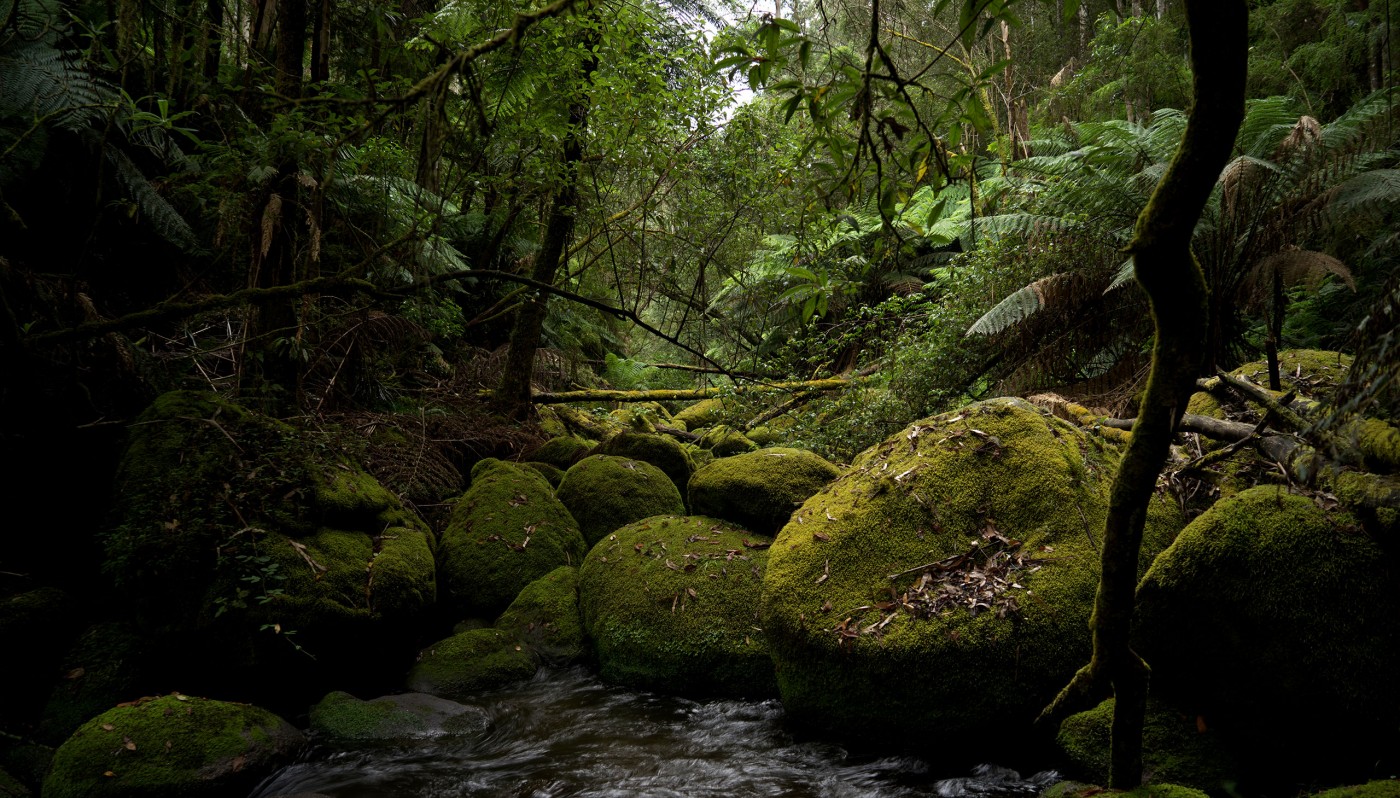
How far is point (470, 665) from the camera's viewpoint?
4941 mm

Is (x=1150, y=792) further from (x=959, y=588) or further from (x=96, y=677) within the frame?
(x=96, y=677)

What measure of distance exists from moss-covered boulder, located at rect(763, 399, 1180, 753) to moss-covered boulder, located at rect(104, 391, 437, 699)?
270 centimetres

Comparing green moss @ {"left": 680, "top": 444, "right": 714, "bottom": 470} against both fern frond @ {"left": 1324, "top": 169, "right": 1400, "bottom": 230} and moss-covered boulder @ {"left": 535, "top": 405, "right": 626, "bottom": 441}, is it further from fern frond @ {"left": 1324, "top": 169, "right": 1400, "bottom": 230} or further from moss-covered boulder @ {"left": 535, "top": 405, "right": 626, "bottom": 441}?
fern frond @ {"left": 1324, "top": 169, "right": 1400, "bottom": 230}

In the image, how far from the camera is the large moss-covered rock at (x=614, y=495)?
22.5ft

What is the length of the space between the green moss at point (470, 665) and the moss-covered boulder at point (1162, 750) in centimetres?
349

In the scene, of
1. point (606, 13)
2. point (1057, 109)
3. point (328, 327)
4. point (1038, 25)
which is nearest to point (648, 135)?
point (606, 13)

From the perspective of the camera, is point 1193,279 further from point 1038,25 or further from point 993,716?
point 1038,25

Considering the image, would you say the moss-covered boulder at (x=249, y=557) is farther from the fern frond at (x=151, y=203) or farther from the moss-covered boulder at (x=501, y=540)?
the fern frond at (x=151, y=203)

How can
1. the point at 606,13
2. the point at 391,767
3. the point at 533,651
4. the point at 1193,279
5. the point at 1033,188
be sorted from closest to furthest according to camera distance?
1. the point at 1193,279
2. the point at 391,767
3. the point at 533,651
4. the point at 606,13
5. the point at 1033,188

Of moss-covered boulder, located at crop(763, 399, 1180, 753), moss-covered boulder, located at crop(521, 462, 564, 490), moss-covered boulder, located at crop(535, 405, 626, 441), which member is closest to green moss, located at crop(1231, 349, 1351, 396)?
moss-covered boulder, located at crop(763, 399, 1180, 753)

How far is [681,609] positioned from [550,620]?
3.95 ft

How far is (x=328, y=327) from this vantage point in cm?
660

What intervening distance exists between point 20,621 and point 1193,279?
5800 mm

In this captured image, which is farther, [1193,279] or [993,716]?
[993,716]
